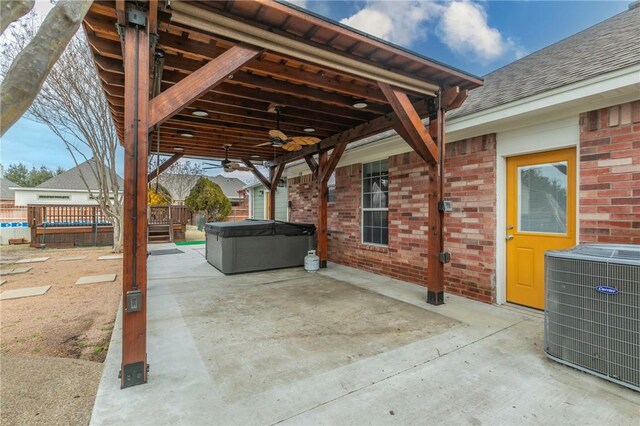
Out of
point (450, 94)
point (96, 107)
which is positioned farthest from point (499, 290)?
point (96, 107)

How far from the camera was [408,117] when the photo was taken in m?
4.02

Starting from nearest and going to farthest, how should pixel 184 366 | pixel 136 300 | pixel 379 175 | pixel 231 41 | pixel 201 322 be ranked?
pixel 136 300 → pixel 184 366 → pixel 231 41 → pixel 201 322 → pixel 379 175

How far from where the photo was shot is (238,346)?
9.84ft

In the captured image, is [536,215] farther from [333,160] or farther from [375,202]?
[333,160]

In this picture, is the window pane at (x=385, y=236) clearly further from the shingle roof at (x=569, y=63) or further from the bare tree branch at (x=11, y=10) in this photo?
the bare tree branch at (x=11, y=10)

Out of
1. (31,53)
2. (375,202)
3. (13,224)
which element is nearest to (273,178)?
(375,202)

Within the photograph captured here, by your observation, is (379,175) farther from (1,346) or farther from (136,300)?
(1,346)

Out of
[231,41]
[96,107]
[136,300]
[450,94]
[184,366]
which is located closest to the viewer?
[136,300]

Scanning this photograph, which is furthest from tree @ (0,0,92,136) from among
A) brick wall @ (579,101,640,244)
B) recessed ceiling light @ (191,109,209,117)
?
brick wall @ (579,101,640,244)

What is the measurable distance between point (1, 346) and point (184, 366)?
7.04 ft

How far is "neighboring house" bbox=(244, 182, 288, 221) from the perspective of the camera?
11052mm

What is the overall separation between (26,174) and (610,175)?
1824 inches

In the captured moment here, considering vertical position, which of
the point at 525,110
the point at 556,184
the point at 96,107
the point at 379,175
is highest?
the point at 96,107

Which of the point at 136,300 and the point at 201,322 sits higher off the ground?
the point at 136,300
